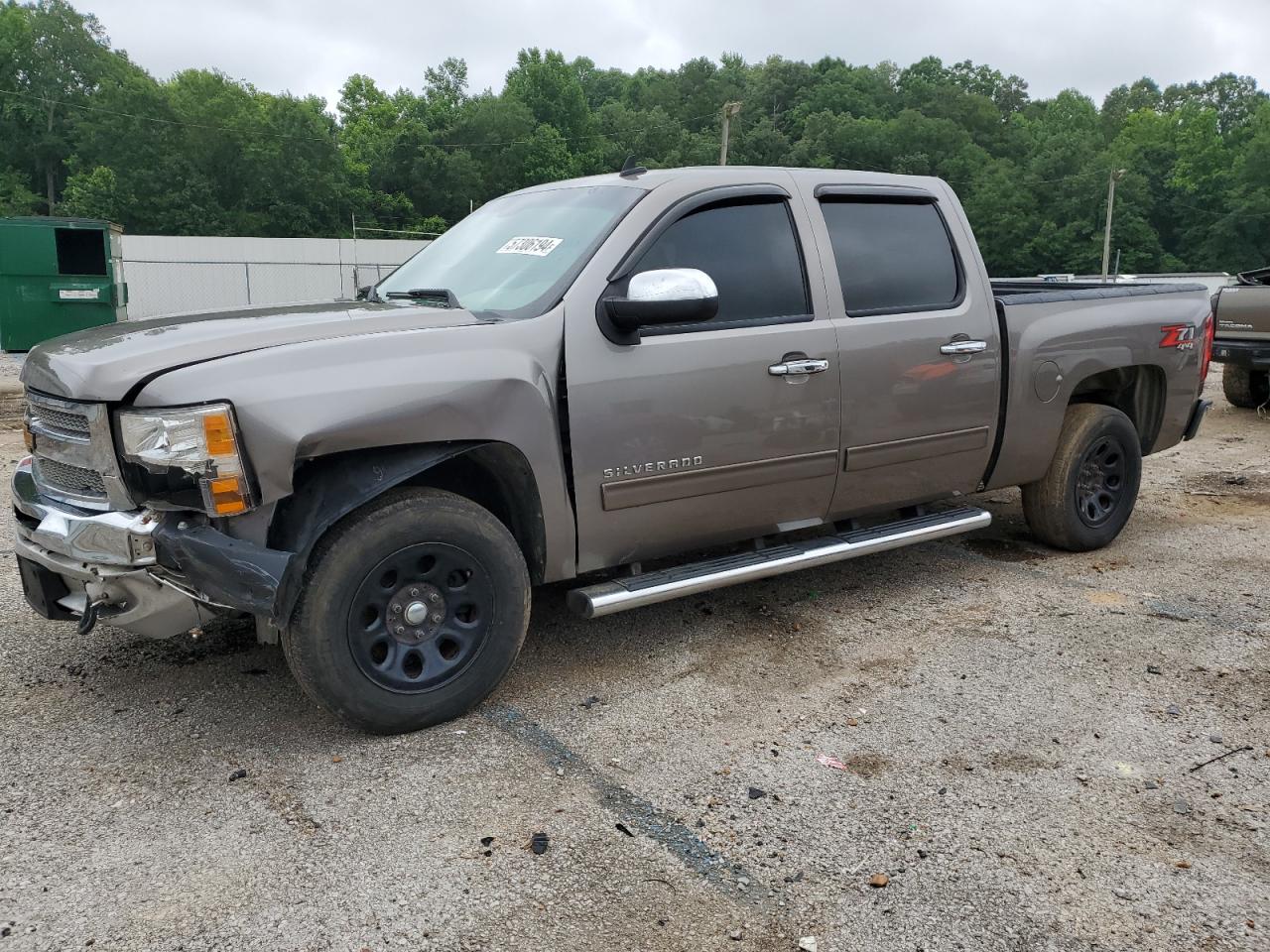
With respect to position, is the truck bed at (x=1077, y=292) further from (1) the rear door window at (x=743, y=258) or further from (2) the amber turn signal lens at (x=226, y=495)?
(2) the amber turn signal lens at (x=226, y=495)

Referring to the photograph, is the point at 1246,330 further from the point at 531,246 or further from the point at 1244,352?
the point at 531,246

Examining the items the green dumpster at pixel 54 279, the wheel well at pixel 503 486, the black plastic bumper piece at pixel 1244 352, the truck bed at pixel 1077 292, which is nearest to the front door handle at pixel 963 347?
the truck bed at pixel 1077 292

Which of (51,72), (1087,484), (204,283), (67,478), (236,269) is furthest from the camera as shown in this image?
(51,72)

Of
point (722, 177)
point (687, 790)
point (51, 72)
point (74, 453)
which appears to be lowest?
point (687, 790)

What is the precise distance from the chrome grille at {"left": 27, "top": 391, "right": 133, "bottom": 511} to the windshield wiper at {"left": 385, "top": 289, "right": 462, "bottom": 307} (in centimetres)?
135

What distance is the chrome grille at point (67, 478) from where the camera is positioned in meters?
3.26

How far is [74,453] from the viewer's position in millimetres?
3260

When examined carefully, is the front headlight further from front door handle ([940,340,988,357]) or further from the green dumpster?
the green dumpster

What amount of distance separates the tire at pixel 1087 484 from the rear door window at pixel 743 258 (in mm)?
1994

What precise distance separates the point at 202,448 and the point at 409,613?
84 cm

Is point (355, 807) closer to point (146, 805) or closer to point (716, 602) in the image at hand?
point (146, 805)

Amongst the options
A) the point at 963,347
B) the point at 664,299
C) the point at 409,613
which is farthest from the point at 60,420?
the point at 963,347

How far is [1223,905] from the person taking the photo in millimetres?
2615

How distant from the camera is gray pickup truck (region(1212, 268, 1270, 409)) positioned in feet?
34.2
